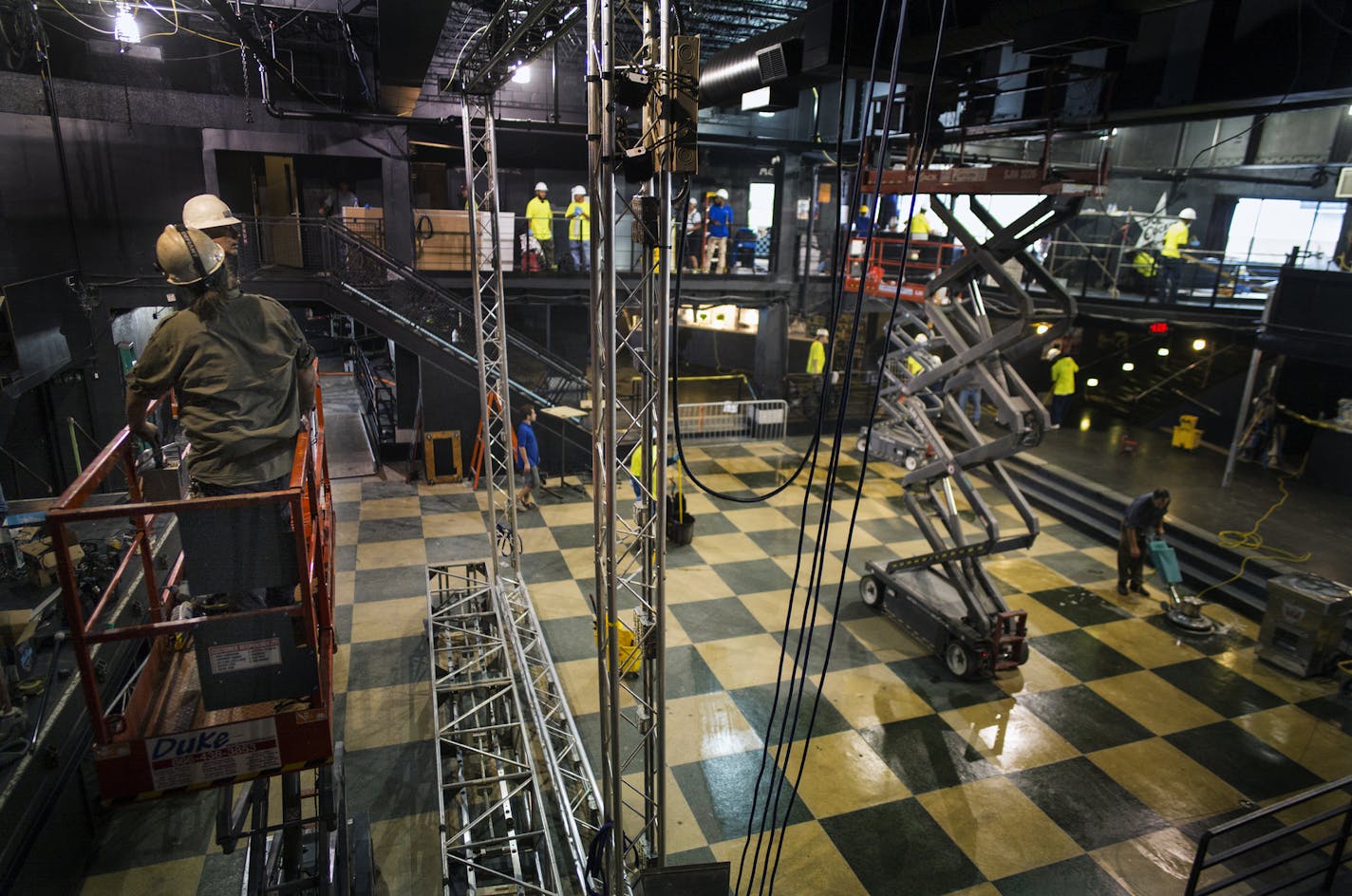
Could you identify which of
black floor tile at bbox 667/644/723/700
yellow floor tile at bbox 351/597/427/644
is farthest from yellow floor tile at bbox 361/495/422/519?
black floor tile at bbox 667/644/723/700

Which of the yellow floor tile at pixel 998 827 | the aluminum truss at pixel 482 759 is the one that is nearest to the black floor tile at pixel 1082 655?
the yellow floor tile at pixel 998 827

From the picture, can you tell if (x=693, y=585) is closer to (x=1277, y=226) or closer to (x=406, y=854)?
(x=406, y=854)

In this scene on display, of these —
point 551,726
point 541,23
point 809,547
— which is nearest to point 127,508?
point 551,726

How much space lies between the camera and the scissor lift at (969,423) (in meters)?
8.59

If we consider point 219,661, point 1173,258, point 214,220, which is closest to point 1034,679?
point 219,661

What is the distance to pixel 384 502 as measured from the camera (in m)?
15.4

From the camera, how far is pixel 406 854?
22.9ft

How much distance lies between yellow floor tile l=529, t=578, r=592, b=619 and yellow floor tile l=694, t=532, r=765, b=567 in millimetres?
2439

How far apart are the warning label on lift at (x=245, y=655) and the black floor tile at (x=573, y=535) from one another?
9013mm

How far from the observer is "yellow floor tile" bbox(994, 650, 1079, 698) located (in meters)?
9.81

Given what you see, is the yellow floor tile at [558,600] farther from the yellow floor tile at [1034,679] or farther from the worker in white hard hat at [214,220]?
the worker in white hard hat at [214,220]

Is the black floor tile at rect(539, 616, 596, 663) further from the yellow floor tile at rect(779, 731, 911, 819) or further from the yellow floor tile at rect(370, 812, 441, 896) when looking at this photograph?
the yellow floor tile at rect(779, 731, 911, 819)

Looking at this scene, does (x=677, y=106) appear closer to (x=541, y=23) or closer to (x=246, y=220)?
(x=541, y=23)

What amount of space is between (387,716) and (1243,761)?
32.8 feet
